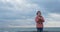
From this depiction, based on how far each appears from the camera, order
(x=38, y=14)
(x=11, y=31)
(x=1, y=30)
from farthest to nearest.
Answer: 1. (x=1, y=30)
2. (x=11, y=31)
3. (x=38, y=14)

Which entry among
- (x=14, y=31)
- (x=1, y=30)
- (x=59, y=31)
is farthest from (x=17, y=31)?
(x=59, y=31)

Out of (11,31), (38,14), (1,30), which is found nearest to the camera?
(38,14)

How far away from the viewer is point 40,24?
13367 mm

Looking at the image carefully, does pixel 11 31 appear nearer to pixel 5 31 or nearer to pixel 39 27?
pixel 5 31

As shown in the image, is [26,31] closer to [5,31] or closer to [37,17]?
[5,31]

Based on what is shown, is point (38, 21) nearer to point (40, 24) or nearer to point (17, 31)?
point (40, 24)

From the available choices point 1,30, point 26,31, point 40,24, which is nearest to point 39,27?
point 40,24

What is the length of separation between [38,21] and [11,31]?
12.9 ft

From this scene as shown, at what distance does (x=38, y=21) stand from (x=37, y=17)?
0.96ft

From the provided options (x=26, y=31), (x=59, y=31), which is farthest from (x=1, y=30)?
(x=59, y=31)

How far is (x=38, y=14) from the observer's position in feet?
43.1

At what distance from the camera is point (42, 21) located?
1320 centimetres

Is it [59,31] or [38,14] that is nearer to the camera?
[38,14]

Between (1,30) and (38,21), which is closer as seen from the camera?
(38,21)
